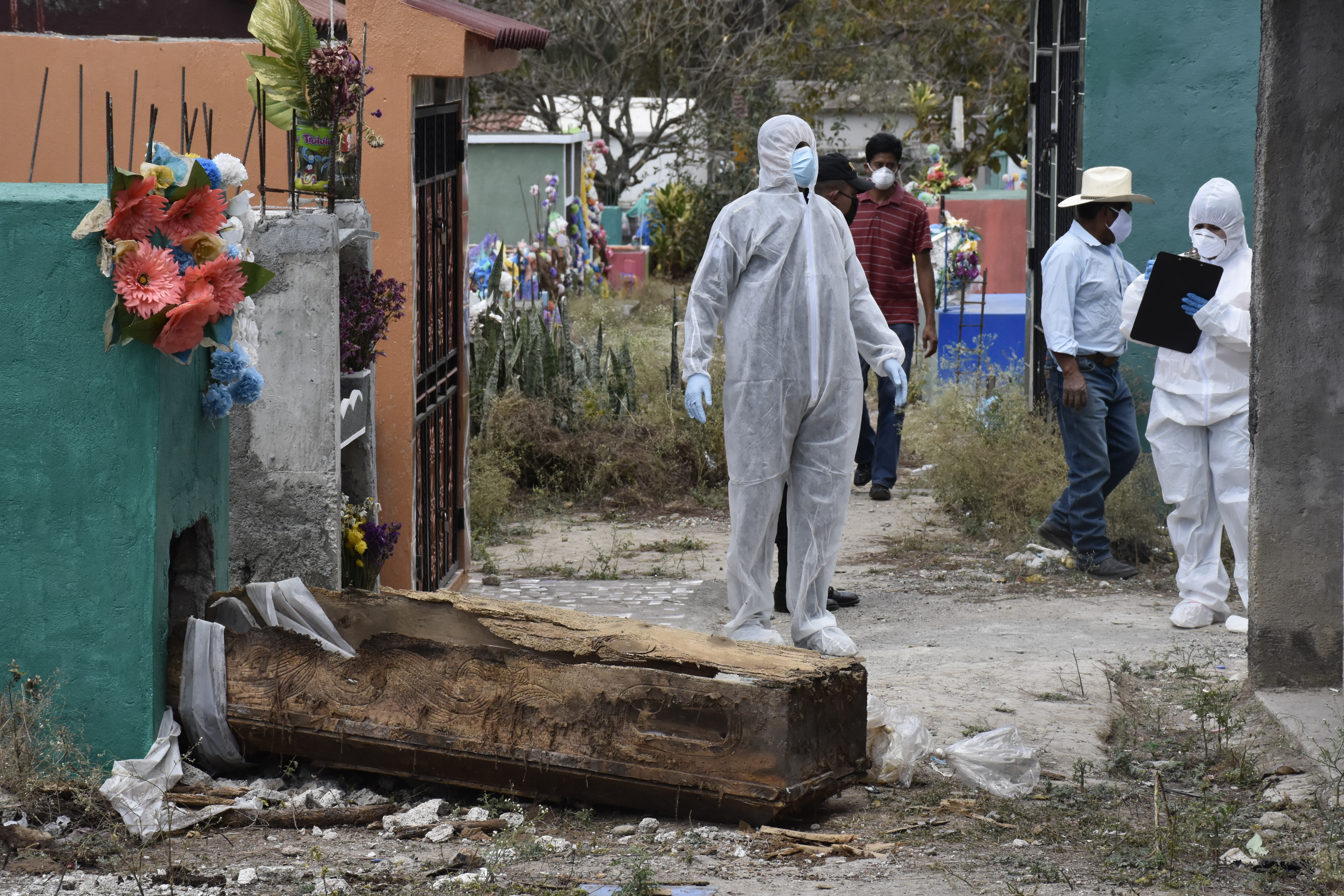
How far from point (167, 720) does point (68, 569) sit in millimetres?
492

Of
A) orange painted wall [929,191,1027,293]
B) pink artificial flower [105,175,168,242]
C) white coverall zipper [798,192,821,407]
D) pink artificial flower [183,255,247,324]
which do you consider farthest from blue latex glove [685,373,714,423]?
orange painted wall [929,191,1027,293]

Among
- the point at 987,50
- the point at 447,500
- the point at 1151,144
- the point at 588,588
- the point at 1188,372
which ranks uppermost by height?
the point at 987,50

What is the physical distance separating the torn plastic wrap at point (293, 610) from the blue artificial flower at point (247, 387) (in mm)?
553

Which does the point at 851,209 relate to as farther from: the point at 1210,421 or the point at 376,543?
the point at 376,543

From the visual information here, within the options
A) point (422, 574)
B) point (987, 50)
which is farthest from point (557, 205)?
point (422, 574)

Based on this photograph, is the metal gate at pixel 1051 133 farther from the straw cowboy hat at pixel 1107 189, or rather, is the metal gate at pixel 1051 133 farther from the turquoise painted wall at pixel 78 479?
the turquoise painted wall at pixel 78 479

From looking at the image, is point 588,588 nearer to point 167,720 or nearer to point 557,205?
point 167,720

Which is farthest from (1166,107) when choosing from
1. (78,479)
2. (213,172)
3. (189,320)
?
(78,479)

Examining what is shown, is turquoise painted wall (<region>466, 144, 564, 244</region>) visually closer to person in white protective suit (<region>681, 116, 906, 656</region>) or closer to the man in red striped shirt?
the man in red striped shirt

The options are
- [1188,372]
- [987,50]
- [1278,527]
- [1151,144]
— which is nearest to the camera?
[1278,527]

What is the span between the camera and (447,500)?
6762 millimetres

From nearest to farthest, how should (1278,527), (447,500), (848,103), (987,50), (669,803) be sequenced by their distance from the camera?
(669,803), (1278,527), (447,500), (987,50), (848,103)

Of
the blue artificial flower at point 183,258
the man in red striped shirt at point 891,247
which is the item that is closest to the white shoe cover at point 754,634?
the blue artificial flower at point 183,258

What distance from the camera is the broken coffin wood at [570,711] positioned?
377 centimetres
